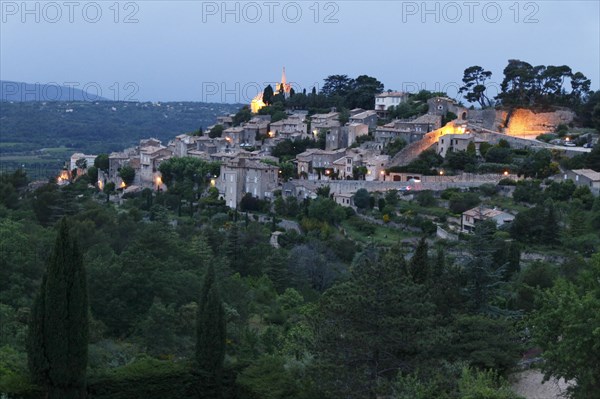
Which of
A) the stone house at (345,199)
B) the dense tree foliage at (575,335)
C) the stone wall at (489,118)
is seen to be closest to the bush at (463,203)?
the stone house at (345,199)

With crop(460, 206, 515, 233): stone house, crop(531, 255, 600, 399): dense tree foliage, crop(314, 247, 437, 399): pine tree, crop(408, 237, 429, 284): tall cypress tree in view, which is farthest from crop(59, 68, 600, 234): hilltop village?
crop(531, 255, 600, 399): dense tree foliage

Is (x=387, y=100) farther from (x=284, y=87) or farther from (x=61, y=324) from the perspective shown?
(x=61, y=324)

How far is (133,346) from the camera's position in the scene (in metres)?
16.8

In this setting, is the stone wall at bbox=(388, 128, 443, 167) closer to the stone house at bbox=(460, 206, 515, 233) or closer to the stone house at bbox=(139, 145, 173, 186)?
the stone house at bbox=(460, 206, 515, 233)

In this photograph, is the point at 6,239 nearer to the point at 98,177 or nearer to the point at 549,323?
the point at 549,323

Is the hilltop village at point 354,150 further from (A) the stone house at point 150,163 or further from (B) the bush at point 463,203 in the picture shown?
(B) the bush at point 463,203

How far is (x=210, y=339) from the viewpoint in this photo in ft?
44.9

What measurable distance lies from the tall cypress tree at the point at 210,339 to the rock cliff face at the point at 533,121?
4138 cm

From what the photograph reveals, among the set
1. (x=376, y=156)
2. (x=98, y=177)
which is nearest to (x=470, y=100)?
(x=376, y=156)

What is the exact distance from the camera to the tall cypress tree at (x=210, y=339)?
13.6m

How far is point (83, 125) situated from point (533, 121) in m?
90.2

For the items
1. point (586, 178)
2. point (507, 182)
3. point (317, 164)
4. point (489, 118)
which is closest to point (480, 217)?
point (507, 182)

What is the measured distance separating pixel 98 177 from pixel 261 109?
49.8 ft

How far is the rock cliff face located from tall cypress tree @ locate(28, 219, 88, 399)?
143ft
